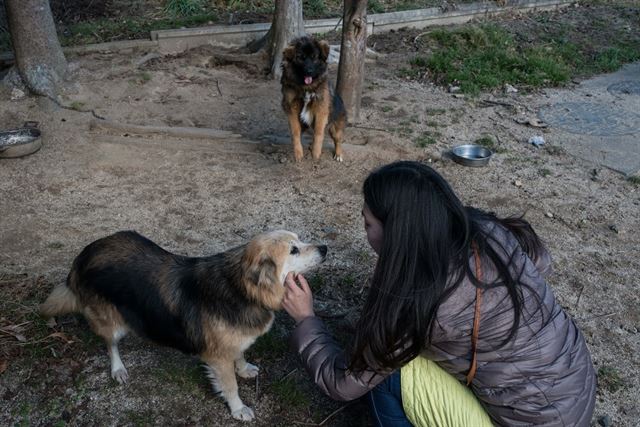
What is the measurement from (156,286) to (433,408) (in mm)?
1566

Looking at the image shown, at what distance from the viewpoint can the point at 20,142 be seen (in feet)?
18.9

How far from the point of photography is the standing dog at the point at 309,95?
17.9ft

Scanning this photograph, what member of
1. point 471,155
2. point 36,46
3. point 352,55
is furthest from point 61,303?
point 36,46

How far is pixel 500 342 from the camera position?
2.02m

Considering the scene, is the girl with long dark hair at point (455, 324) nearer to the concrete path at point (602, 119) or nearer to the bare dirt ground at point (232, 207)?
the bare dirt ground at point (232, 207)

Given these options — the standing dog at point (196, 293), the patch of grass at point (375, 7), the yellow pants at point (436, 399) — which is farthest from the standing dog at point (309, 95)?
the patch of grass at point (375, 7)

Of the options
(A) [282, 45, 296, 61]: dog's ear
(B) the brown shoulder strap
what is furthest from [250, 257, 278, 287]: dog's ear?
(A) [282, 45, 296, 61]: dog's ear

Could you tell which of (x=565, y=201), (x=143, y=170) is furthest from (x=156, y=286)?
(x=565, y=201)

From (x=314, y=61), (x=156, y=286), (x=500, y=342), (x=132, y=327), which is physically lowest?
(x=132, y=327)

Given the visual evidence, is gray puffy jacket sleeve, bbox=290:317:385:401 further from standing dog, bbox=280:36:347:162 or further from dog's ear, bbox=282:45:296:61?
dog's ear, bbox=282:45:296:61

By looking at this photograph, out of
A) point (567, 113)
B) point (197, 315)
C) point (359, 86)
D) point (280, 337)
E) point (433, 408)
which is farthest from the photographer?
point (567, 113)

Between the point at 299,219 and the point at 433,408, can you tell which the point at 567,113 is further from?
the point at 433,408

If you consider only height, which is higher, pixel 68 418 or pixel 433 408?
pixel 433 408

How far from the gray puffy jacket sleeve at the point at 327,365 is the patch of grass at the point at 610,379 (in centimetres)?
181
